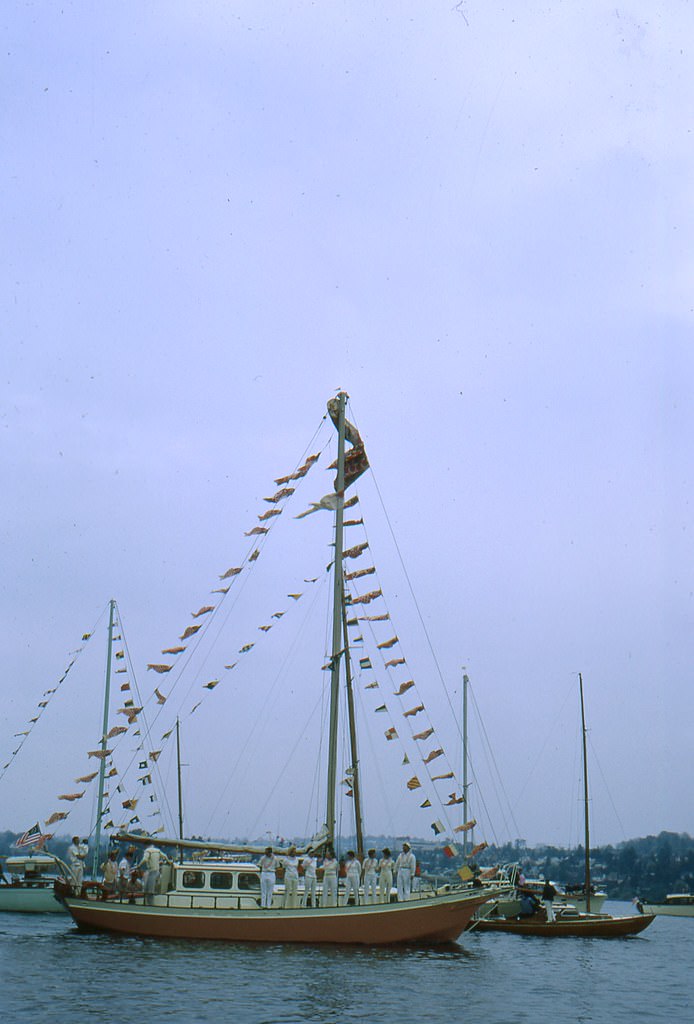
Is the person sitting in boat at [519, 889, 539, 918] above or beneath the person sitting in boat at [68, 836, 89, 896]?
beneath

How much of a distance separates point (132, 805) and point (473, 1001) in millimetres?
18087

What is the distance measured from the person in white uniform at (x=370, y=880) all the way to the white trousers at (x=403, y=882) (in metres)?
0.87

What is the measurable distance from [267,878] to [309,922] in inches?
84.8

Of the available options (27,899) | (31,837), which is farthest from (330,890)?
(27,899)

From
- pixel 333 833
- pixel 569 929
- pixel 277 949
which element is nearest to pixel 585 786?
pixel 569 929

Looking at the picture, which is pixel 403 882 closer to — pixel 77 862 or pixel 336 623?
pixel 336 623

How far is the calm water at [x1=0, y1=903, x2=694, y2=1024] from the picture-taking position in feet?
79.6

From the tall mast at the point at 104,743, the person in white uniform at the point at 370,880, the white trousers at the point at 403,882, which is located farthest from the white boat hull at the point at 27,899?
the white trousers at the point at 403,882

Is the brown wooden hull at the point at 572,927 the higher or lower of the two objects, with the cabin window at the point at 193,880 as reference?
lower

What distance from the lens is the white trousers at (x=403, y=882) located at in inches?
1501

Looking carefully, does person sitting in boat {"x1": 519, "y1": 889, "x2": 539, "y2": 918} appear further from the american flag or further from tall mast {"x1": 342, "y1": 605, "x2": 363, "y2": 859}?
the american flag

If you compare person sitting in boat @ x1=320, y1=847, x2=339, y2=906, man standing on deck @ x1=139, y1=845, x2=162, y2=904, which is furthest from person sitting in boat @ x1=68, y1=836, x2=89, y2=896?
person sitting in boat @ x1=320, y1=847, x2=339, y2=906

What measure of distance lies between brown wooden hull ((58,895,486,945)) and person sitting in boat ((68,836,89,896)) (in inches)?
127

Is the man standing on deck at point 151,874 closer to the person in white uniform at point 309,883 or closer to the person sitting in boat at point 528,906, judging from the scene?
the person in white uniform at point 309,883
